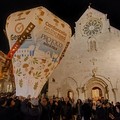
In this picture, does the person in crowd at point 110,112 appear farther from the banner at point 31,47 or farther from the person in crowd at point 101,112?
the banner at point 31,47

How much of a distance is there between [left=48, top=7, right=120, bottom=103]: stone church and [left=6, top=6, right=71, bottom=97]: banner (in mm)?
13128

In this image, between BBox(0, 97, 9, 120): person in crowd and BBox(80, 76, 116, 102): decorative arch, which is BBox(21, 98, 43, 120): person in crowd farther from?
BBox(80, 76, 116, 102): decorative arch

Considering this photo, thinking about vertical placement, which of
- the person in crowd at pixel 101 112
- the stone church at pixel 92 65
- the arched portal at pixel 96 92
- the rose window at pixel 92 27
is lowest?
the person in crowd at pixel 101 112

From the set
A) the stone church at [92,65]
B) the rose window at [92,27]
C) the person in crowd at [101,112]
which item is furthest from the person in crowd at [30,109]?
the rose window at [92,27]

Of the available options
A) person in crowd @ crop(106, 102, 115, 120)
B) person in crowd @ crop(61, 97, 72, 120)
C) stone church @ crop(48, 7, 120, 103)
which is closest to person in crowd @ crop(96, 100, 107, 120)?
person in crowd @ crop(106, 102, 115, 120)

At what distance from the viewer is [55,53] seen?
8.74m

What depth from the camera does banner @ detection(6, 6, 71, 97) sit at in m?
7.76

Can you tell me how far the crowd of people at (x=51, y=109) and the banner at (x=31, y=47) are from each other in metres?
0.51

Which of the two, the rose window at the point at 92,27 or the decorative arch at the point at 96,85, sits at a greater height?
the rose window at the point at 92,27

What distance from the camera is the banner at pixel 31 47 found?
7758 mm

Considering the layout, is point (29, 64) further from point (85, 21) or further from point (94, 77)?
point (85, 21)

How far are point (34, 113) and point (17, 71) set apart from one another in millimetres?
1762

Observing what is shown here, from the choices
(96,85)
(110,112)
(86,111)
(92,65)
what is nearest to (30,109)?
(110,112)

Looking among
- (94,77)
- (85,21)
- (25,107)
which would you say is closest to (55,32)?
(25,107)
